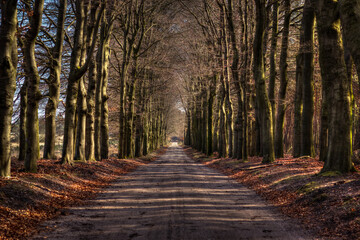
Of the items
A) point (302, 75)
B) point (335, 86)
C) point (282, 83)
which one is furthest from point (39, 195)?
point (282, 83)

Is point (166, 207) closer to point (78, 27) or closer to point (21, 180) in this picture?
point (21, 180)

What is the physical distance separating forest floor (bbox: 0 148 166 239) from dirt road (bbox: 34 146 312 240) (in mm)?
442

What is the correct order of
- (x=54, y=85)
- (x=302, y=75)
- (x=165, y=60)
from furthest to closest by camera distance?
(x=165, y=60)
(x=302, y=75)
(x=54, y=85)

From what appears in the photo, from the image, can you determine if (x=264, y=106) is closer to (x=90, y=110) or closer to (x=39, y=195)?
(x=90, y=110)

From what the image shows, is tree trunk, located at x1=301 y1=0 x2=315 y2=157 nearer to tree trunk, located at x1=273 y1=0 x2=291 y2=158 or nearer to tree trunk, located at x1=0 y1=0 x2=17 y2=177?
tree trunk, located at x1=273 y1=0 x2=291 y2=158

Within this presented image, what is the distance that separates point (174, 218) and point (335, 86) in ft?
24.5

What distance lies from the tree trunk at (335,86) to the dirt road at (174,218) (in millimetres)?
3251

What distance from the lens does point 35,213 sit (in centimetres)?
709

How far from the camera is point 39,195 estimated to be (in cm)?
833

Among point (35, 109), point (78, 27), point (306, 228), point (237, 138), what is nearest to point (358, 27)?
point (306, 228)

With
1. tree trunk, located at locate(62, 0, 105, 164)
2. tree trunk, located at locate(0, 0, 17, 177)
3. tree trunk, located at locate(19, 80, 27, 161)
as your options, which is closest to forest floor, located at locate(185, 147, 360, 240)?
tree trunk, located at locate(0, 0, 17, 177)

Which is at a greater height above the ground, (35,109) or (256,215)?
(35,109)

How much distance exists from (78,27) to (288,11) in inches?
500

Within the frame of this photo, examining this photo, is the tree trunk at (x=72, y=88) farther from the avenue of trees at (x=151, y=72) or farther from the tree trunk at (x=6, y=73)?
the tree trunk at (x=6, y=73)
